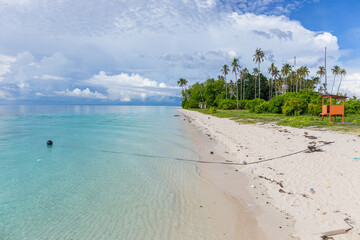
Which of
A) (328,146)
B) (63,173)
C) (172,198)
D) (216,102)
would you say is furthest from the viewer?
(216,102)

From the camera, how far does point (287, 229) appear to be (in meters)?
4.24

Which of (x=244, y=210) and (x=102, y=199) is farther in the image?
(x=102, y=199)

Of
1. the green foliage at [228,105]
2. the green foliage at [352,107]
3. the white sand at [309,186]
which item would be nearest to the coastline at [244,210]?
the white sand at [309,186]

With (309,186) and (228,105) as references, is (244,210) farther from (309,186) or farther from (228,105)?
(228,105)

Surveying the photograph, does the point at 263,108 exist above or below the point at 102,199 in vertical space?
above

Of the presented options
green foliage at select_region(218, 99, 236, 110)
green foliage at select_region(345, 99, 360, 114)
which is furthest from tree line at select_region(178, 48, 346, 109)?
green foliage at select_region(345, 99, 360, 114)

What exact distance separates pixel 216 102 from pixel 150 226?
7136 centimetres

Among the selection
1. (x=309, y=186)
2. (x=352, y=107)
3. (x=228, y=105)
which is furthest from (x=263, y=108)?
(x=309, y=186)

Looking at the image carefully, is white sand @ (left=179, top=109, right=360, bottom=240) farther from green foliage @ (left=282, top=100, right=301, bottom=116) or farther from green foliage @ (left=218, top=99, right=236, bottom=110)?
green foliage @ (left=218, top=99, right=236, bottom=110)

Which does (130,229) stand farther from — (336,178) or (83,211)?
(336,178)

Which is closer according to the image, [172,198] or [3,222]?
[3,222]

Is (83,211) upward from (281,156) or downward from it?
downward

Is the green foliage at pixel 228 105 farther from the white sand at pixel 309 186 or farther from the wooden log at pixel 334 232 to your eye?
the wooden log at pixel 334 232

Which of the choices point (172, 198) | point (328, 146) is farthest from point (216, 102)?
point (172, 198)
